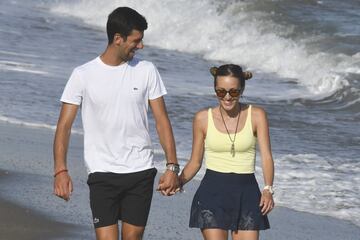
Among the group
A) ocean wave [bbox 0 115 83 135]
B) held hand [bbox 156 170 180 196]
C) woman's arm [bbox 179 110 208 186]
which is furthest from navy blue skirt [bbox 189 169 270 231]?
ocean wave [bbox 0 115 83 135]

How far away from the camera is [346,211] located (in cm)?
897

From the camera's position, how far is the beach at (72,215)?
7649 millimetres

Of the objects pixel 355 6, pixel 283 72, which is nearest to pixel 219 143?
pixel 283 72

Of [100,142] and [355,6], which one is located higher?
[355,6]

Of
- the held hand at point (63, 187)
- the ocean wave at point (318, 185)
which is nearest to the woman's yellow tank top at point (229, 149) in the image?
the held hand at point (63, 187)

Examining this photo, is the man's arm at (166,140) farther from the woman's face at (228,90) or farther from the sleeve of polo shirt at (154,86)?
the woman's face at (228,90)

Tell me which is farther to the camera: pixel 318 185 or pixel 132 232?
pixel 318 185

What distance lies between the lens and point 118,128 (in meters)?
5.62

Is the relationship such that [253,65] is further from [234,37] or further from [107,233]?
[107,233]

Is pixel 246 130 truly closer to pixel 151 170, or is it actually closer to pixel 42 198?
pixel 151 170

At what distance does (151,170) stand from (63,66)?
11960 mm

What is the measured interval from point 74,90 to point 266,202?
42.7 inches

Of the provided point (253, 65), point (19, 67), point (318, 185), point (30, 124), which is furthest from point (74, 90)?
point (253, 65)

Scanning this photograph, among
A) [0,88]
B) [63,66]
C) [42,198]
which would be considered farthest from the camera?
[63,66]
